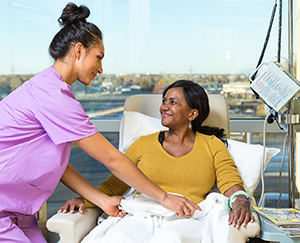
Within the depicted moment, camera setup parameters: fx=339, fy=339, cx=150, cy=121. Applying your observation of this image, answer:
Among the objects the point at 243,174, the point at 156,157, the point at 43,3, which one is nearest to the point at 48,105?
the point at 156,157

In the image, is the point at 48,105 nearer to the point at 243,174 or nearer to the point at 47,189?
the point at 47,189

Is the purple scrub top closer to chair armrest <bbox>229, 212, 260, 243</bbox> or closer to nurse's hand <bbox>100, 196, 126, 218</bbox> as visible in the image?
nurse's hand <bbox>100, 196, 126, 218</bbox>

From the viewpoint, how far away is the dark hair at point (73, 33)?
1.27 metres

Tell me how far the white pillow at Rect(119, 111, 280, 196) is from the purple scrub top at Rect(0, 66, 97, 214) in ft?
2.38

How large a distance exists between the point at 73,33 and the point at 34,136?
0.41 m

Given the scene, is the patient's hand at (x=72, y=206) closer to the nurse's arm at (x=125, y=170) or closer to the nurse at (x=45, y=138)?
the nurse at (x=45, y=138)

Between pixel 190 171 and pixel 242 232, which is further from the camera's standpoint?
pixel 190 171

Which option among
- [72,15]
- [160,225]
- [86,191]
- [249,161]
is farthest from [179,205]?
[72,15]

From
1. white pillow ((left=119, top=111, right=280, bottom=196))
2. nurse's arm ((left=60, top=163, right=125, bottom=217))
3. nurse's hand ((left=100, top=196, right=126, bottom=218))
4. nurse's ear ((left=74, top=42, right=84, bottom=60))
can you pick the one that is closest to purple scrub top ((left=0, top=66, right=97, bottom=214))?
nurse's ear ((left=74, top=42, right=84, bottom=60))

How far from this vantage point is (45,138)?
1180mm

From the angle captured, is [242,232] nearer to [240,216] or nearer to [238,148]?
[240,216]

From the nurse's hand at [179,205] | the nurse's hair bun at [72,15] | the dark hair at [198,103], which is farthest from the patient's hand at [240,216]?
the nurse's hair bun at [72,15]

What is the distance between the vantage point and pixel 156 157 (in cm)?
166

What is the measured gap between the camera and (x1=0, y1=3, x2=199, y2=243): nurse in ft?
3.73
